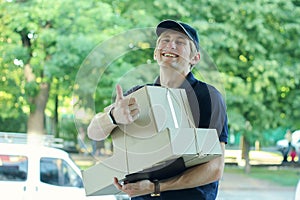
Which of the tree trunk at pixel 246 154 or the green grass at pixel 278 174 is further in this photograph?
the green grass at pixel 278 174

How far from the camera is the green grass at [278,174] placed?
543 centimetres

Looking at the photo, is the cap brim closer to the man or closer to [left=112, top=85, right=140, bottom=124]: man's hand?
the man

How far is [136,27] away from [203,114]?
231 centimetres

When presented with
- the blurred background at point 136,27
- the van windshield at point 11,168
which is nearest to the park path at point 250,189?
the blurred background at point 136,27

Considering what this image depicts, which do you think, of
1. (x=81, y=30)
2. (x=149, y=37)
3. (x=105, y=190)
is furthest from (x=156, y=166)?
(x=81, y=30)

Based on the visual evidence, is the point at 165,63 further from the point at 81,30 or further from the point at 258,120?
the point at 258,120

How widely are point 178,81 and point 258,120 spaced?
342 centimetres

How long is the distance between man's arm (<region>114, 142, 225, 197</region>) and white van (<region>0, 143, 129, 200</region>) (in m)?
2.02

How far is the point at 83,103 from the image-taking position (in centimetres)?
101

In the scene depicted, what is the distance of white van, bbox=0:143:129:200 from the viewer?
2.92 m

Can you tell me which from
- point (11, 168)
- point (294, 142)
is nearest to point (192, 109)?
point (11, 168)

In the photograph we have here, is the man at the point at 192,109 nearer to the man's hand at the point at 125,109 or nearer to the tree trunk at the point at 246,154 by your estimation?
the man's hand at the point at 125,109

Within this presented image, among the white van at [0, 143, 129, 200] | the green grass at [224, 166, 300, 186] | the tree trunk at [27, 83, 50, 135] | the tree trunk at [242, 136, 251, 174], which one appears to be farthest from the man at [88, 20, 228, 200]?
the green grass at [224, 166, 300, 186]

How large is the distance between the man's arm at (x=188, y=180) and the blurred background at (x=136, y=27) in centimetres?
222
